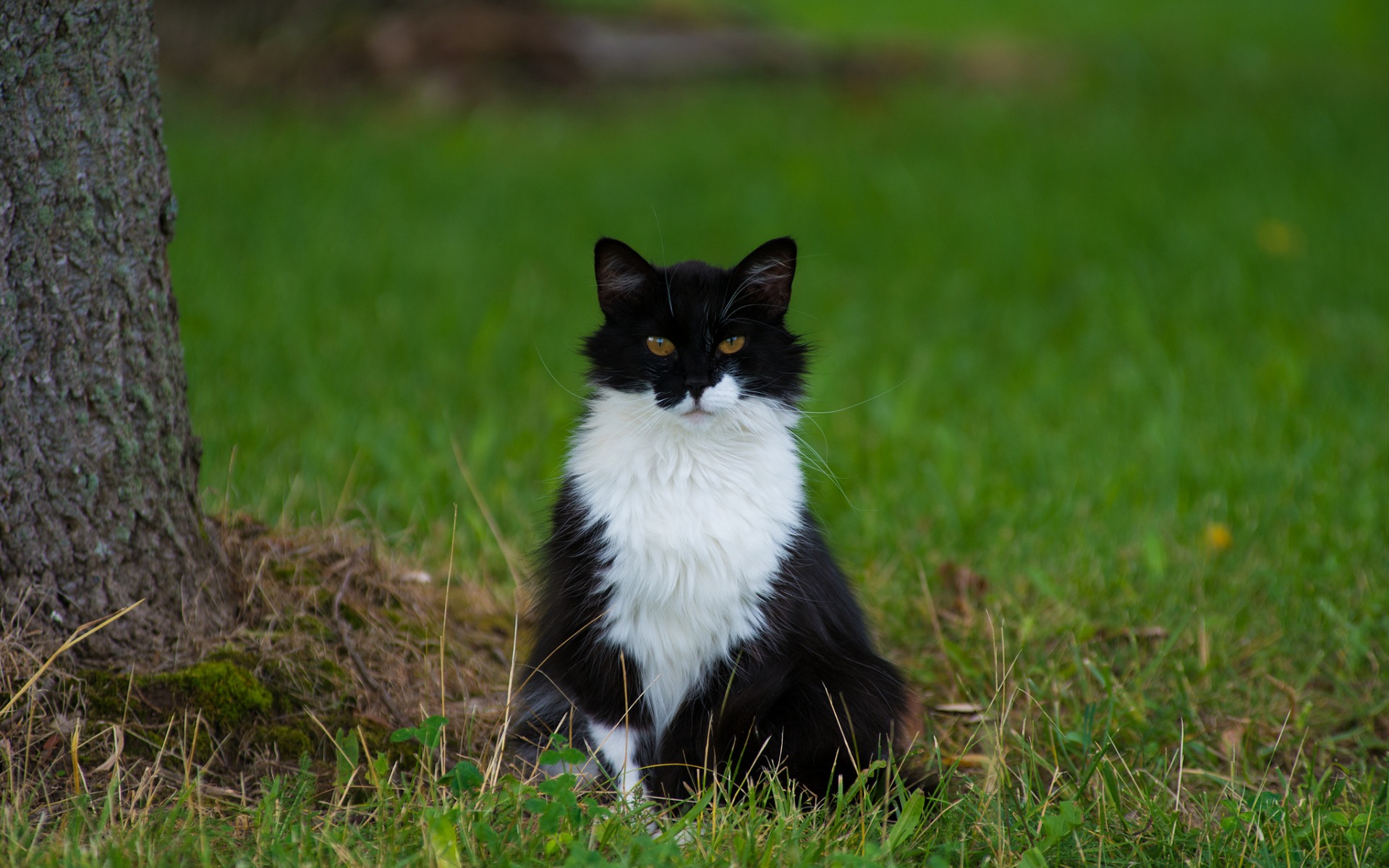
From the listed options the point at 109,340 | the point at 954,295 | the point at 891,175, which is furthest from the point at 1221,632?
the point at 891,175

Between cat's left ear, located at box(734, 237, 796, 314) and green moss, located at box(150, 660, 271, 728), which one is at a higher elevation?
cat's left ear, located at box(734, 237, 796, 314)

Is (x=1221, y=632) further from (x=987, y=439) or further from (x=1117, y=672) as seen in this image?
(x=987, y=439)

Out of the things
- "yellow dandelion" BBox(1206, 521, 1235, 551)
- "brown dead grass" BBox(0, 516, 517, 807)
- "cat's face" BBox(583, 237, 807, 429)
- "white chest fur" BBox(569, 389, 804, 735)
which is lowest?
"yellow dandelion" BBox(1206, 521, 1235, 551)

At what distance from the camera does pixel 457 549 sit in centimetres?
419

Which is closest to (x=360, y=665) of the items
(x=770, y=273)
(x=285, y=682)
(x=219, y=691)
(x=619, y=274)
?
(x=285, y=682)

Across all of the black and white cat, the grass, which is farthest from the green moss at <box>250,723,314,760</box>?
the black and white cat

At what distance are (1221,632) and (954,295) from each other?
12.4ft

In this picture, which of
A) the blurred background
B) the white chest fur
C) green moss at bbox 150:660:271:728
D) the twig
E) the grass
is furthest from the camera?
the blurred background

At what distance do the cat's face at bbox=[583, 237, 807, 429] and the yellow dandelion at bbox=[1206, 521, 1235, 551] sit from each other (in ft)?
7.40

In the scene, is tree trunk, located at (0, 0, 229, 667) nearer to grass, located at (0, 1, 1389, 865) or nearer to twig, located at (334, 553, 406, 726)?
twig, located at (334, 553, 406, 726)

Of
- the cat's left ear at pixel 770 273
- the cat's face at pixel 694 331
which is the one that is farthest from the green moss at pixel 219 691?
the cat's left ear at pixel 770 273

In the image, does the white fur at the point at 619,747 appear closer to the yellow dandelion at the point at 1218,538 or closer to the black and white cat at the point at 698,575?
the black and white cat at the point at 698,575

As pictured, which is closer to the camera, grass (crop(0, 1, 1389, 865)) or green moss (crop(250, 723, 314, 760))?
grass (crop(0, 1, 1389, 865))

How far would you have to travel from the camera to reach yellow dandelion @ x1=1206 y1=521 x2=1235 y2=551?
430cm
